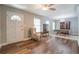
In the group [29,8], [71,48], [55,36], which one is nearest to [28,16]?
[29,8]

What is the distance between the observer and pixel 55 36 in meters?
2.75

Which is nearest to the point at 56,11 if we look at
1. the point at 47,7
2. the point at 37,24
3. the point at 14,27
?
the point at 47,7

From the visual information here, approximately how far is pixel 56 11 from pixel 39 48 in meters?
1.10

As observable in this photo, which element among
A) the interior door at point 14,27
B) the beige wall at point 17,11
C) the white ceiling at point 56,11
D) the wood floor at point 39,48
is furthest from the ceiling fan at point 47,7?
the wood floor at point 39,48

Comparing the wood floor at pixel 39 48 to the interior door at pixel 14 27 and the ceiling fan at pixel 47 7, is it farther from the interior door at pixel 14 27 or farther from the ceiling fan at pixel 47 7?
the ceiling fan at pixel 47 7

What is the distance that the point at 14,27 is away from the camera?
8.86 feet

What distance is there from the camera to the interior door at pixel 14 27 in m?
2.62

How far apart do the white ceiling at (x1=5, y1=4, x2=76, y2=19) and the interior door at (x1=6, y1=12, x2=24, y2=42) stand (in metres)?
0.26

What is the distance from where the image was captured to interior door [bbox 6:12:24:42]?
8.60 ft

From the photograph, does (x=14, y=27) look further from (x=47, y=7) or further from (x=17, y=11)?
(x=47, y=7)

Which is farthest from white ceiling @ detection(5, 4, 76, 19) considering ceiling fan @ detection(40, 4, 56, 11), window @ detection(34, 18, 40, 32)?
window @ detection(34, 18, 40, 32)

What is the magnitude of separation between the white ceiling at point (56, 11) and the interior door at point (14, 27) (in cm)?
26

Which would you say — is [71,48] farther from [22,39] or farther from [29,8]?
[29,8]
